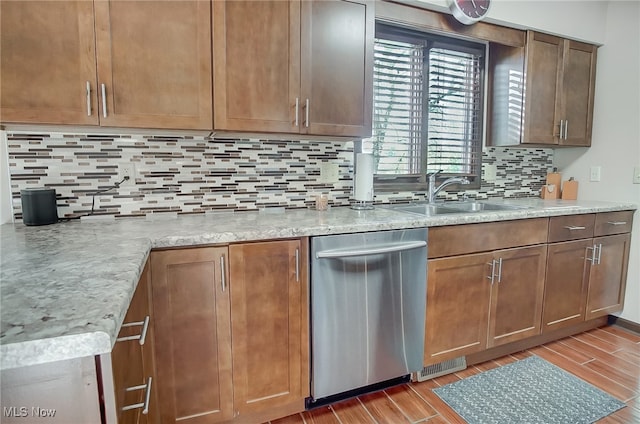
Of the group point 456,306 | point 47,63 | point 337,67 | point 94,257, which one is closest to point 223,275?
point 94,257

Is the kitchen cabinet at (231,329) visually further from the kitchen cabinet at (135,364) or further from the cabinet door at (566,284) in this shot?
the cabinet door at (566,284)

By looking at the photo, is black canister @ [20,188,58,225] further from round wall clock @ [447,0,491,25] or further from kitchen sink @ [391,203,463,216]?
round wall clock @ [447,0,491,25]

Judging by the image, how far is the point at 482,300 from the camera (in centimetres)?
201

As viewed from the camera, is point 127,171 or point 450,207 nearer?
point 127,171

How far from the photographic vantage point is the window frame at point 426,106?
2.38m

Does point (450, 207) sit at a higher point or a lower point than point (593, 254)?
higher

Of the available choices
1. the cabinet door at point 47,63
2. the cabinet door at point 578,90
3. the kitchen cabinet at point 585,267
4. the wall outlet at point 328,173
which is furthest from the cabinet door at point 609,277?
the cabinet door at point 47,63

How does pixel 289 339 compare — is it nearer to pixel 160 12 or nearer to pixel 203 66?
pixel 203 66

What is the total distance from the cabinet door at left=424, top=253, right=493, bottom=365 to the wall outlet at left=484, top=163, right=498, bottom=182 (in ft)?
3.45

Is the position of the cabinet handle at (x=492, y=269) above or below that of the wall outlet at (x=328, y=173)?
below

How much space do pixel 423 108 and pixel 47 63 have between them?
7.10ft

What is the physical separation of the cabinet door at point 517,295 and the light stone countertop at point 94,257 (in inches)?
10.3

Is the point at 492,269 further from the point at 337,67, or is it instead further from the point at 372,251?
the point at 337,67

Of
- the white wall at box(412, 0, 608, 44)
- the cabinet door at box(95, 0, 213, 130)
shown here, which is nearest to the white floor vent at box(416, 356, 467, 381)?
the cabinet door at box(95, 0, 213, 130)
